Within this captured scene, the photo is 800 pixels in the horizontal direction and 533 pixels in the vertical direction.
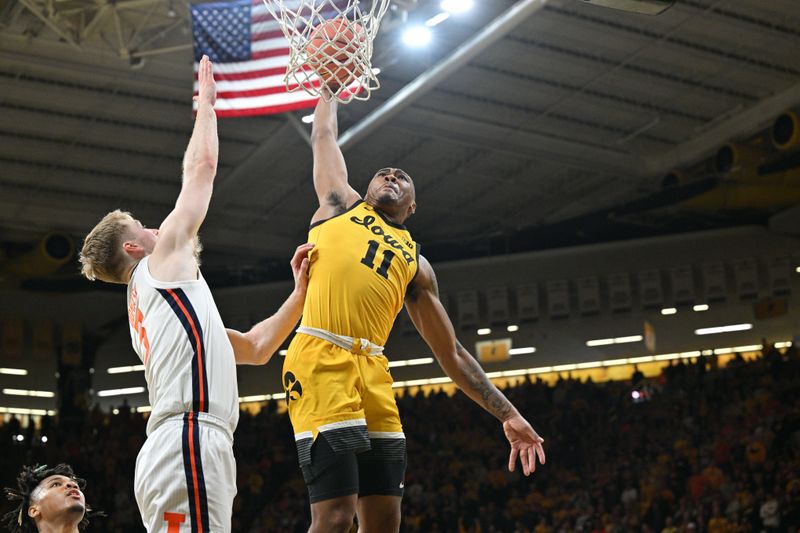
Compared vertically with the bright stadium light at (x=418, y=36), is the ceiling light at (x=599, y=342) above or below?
below

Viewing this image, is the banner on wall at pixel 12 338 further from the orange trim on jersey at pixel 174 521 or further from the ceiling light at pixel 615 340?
the orange trim on jersey at pixel 174 521

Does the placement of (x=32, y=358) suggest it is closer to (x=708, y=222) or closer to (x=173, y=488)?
(x=708, y=222)

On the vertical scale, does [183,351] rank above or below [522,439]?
above

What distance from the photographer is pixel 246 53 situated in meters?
14.8

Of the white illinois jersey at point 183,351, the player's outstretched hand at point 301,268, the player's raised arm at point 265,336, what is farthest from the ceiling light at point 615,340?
the white illinois jersey at point 183,351

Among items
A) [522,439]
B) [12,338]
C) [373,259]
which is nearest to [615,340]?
[12,338]

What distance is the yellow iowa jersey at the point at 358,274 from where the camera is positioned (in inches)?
217

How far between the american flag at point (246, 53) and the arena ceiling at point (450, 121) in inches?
84.7

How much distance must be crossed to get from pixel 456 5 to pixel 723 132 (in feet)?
30.2

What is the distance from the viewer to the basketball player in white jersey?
14.0 ft

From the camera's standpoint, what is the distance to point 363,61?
6.86 m

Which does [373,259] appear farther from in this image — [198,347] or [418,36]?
[418,36]

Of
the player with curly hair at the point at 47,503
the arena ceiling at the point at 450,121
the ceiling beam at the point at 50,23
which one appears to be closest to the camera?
the player with curly hair at the point at 47,503

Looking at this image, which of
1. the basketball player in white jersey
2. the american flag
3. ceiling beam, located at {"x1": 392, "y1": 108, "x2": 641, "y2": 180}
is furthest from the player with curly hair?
ceiling beam, located at {"x1": 392, "y1": 108, "x2": 641, "y2": 180}
